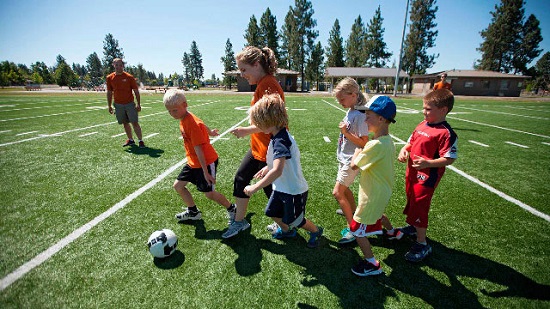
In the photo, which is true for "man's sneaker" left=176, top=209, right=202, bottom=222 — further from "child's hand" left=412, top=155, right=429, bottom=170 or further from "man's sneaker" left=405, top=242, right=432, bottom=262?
"child's hand" left=412, top=155, right=429, bottom=170

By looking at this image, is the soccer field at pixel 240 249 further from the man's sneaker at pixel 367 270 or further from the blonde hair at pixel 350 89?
the blonde hair at pixel 350 89

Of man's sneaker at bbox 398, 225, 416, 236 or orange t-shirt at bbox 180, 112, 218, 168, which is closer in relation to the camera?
orange t-shirt at bbox 180, 112, 218, 168

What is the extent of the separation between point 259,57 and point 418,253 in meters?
2.70

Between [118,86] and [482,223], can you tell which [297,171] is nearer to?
[482,223]

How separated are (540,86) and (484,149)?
86.8 metres

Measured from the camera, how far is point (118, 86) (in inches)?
268

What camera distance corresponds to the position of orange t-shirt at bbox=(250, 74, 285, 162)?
2.63 metres

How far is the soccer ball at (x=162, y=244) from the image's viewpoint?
2.59 m

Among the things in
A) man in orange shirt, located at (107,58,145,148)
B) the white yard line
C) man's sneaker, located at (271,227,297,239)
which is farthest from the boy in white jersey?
→ man in orange shirt, located at (107,58,145,148)

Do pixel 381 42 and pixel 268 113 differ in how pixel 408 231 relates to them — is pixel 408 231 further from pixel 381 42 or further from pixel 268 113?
pixel 381 42

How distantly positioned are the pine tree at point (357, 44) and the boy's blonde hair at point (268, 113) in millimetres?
68024

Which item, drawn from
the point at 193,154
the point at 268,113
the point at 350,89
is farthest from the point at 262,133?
the point at 350,89

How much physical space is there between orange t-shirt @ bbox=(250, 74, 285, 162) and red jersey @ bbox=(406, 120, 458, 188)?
1553 mm

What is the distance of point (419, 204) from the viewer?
8.44 ft
